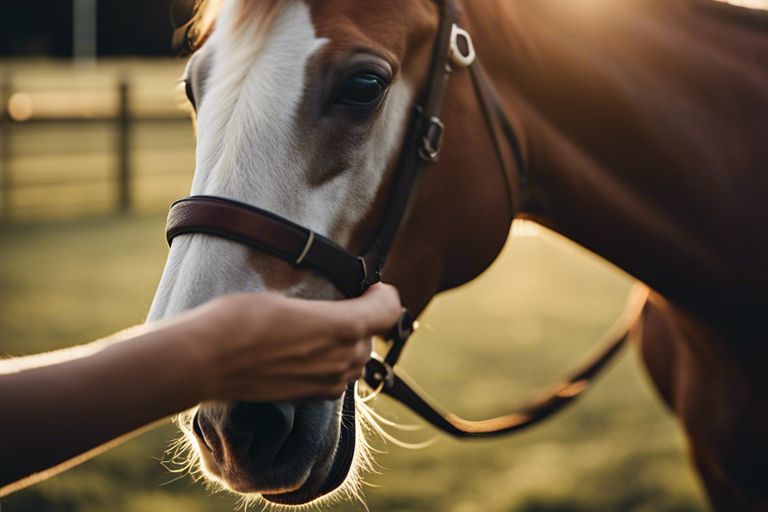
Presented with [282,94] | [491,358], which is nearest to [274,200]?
[282,94]

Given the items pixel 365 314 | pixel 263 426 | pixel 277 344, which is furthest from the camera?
pixel 263 426

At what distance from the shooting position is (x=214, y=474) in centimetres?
145

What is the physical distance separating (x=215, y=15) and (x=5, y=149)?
10744 millimetres

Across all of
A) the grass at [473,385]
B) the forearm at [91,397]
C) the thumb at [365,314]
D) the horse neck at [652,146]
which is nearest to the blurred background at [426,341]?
the grass at [473,385]

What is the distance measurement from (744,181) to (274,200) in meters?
1.31

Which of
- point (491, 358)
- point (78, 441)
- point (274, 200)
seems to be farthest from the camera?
point (491, 358)

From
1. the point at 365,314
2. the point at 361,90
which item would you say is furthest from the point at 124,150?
the point at 365,314

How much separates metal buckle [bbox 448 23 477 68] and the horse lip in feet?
2.40

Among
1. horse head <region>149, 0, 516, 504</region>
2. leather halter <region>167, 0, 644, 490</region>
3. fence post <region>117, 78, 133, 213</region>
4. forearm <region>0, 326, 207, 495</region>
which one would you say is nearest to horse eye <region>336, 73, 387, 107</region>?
horse head <region>149, 0, 516, 504</region>

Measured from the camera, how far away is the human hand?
0.97m

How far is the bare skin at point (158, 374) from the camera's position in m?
0.89

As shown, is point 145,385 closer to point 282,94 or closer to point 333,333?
point 333,333

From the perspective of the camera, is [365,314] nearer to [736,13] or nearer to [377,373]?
[377,373]

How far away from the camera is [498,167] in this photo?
188cm
